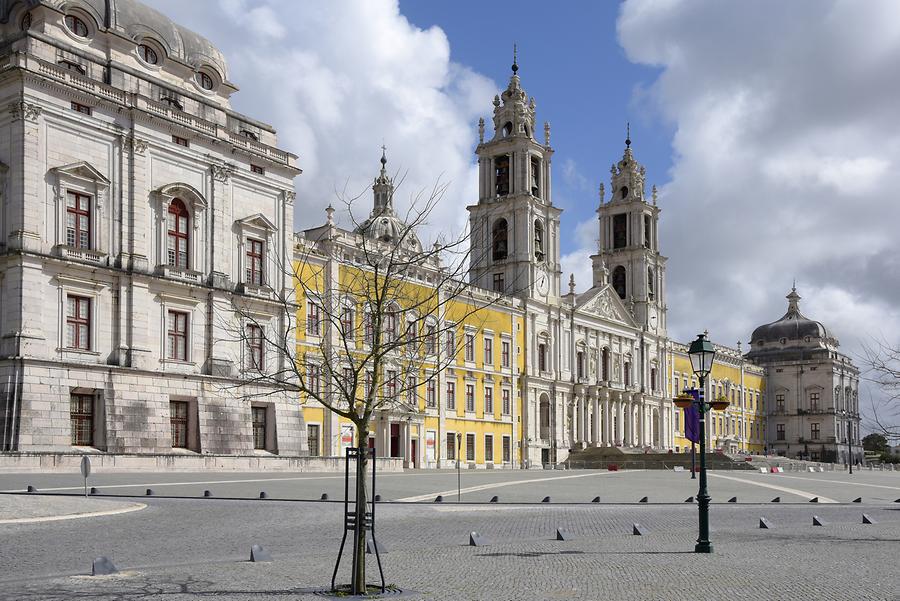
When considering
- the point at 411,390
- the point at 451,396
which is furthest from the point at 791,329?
the point at 411,390

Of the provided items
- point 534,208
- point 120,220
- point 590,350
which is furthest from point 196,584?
point 590,350

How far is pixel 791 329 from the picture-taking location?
395 ft

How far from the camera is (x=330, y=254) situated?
5088 centimetres

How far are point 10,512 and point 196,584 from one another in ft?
28.3

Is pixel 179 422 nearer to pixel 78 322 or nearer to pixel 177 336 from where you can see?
pixel 177 336

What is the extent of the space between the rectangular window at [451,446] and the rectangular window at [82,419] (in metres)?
27.6

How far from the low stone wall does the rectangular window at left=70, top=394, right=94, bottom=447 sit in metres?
2.13

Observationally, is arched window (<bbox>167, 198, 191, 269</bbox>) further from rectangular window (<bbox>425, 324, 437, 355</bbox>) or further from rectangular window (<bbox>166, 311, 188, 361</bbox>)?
rectangular window (<bbox>425, 324, 437, 355</bbox>)

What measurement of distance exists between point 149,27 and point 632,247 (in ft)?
175

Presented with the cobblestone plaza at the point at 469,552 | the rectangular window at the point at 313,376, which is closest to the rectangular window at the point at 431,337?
the rectangular window at the point at 313,376

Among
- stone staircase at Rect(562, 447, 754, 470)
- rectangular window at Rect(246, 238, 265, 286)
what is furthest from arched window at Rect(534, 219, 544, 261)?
rectangular window at Rect(246, 238, 265, 286)

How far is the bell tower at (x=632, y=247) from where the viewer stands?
8750cm

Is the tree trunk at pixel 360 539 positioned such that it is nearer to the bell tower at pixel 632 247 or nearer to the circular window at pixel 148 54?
the circular window at pixel 148 54

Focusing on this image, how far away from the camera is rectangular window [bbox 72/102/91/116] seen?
37719 millimetres
